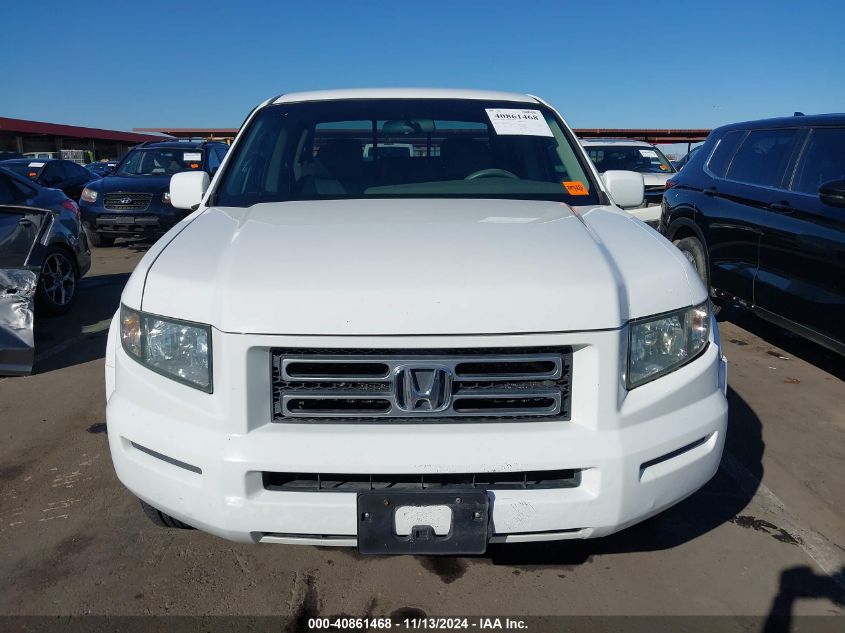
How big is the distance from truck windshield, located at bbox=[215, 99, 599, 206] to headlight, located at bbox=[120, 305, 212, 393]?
1146 mm

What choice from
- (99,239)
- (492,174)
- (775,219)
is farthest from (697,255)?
(99,239)

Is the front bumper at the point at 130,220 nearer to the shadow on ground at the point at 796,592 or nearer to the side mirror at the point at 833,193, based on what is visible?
the side mirror at the point at 833,193

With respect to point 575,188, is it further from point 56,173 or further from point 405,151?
point 56,173

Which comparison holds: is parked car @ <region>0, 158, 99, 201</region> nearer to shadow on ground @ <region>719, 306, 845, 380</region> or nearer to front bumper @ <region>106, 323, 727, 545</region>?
shadow on ground @ <region>719, 306, 845, 380</region>

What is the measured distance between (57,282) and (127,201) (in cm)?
423

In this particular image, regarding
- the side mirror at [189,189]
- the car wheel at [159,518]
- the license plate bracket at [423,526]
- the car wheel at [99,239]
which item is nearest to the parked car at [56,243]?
the side mirror at [189,189]

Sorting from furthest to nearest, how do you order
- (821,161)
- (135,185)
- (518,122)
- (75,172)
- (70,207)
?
(75,172)
(135,185)
(70,207)
(821,161)
(518,122)

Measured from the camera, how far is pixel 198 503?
205cm

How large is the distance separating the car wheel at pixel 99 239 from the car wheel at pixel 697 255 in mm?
9021

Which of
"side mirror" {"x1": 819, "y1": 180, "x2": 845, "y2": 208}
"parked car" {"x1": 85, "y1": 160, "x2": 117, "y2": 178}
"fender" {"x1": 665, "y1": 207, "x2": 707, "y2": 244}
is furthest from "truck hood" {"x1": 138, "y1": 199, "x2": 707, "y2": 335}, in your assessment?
"parked car" {"x1": 85, "y1": 160, "x2": 117, "y2": 178}

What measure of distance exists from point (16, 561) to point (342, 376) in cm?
174

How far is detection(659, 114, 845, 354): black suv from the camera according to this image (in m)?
4.40

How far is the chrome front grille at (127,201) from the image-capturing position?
10.5 meters

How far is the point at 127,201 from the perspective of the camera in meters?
10.5
